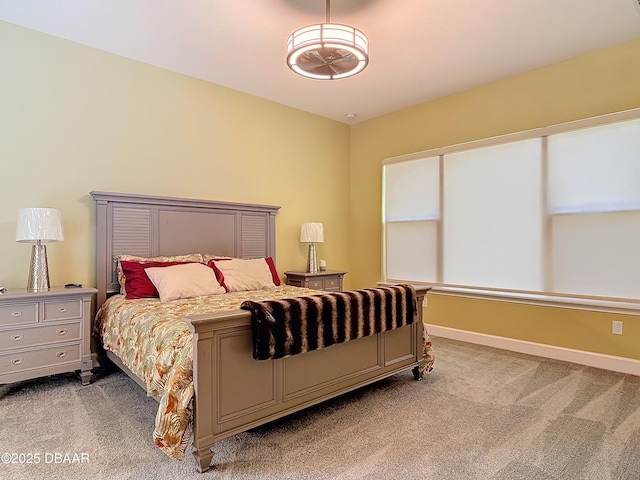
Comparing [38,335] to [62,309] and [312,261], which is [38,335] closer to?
[62,309]

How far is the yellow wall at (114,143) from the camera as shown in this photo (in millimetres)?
3096

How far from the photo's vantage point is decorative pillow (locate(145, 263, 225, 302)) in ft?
10.1

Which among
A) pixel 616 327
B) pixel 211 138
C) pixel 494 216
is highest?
pixel 211 138

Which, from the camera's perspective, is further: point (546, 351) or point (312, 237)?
point (312, 237)

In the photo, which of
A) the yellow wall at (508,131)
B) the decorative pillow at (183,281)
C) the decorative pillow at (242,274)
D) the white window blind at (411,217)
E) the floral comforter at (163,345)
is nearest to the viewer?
the floral comforter at (163,345)

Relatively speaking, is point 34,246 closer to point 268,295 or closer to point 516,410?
point 268,295

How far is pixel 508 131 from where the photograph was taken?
4047 mm

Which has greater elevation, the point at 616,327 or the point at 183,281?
the point at 183,281

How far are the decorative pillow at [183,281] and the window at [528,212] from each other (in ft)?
8.82

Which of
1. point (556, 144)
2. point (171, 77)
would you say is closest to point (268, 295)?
point (171, 77)

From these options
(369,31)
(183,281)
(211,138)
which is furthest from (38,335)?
(369,31)

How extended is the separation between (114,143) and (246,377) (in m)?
2.74

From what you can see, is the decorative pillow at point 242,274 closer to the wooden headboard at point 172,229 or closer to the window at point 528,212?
the wooden headboard at point 172,229

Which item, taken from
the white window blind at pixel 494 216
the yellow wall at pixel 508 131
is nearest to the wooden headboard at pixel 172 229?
the yellow wall at pixel 508 131
